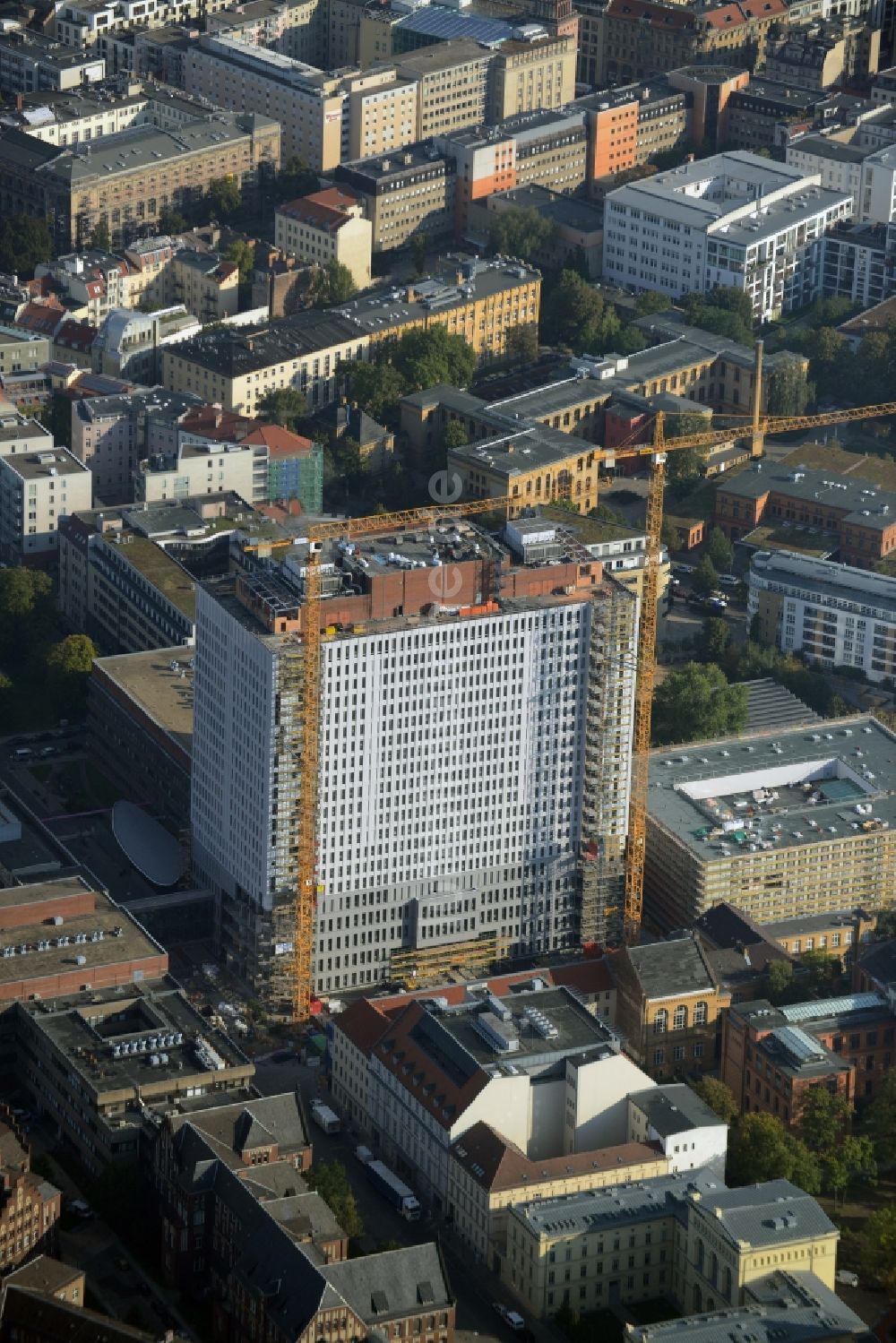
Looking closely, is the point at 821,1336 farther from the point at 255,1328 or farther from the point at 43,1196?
the point at 43,1196

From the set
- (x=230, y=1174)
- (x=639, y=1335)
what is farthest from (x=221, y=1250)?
(x=639, y=1335)

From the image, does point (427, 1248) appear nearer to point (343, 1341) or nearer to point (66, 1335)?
point (343, 1341)

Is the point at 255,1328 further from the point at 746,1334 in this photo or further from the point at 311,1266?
the point at 746,1334

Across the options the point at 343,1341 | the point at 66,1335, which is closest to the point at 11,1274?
the point at 66,1335

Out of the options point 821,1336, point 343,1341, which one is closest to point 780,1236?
point 821,1336
